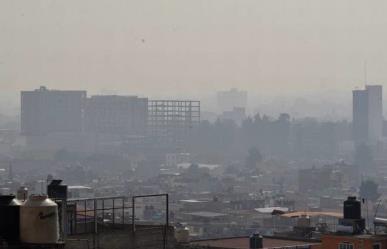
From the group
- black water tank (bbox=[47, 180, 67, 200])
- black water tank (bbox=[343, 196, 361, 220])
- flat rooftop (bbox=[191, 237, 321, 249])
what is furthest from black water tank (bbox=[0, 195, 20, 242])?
flat rooftop (bbox=[191, 237, 321, 249])

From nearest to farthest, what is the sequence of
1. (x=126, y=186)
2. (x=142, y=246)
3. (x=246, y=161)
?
(x=142, y=246)
(x=126, y=186)
(x=246, y=161)

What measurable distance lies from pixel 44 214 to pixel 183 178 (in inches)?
5638

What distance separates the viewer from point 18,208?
29.6ft

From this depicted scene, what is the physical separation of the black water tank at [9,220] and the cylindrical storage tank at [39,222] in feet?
0.38

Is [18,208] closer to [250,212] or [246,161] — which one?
[250,212]

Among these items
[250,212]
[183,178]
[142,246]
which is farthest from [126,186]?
[142,246]

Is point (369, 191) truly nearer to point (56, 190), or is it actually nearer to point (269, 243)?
point (269, 243)

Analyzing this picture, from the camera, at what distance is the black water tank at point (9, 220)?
29.2ft

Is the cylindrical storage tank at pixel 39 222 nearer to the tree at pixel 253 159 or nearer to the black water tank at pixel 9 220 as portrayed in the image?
the black water tank at pixel 9 220

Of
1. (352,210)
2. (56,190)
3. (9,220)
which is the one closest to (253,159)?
(352,210)

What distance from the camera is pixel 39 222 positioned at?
872 centimetres

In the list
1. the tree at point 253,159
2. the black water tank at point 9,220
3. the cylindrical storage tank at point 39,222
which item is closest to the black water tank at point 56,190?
the black water tank at point 9,220

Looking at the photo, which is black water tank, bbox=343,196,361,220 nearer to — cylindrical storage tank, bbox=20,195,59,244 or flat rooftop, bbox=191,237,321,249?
flat rooftop, bbox=191,237,321,249

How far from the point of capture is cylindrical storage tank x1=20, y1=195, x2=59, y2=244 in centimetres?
873
